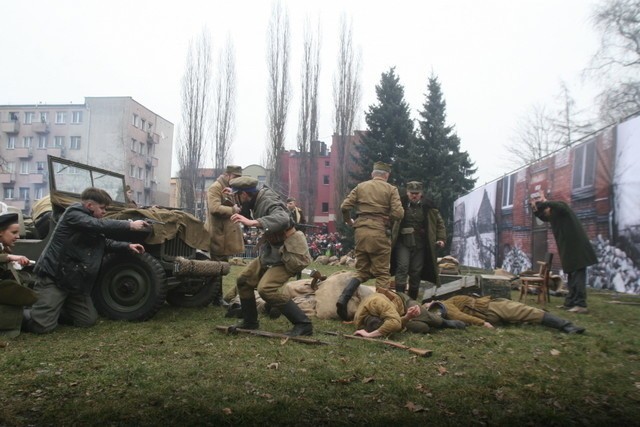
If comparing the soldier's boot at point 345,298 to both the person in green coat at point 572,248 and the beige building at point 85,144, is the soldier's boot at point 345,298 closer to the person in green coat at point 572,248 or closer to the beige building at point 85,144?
the person in green coat at point 572,248

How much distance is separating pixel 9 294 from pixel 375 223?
3273 mm

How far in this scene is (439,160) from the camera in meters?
17.5

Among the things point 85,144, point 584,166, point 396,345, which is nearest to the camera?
point 396,345

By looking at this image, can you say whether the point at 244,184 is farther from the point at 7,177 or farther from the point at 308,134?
the point at 308,134

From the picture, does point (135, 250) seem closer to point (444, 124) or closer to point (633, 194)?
point (633, 194)

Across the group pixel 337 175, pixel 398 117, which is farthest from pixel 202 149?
pixel 398 117

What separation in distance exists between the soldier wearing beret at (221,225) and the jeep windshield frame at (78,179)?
1.17 m

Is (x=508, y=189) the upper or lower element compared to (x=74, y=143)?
lower

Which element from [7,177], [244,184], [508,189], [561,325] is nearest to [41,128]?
[7,177]

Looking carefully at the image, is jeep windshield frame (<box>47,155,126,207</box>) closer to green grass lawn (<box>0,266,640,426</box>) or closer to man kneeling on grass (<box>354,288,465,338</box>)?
green grass lawn (<box>0,266,640,426</box>)

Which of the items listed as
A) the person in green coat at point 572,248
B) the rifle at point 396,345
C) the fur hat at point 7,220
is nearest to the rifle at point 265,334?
the rifle at point 396,345

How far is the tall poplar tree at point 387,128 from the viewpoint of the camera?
60.3ft

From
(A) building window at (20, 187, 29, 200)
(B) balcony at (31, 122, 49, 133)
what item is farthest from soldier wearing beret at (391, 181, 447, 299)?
(B) balcony at (31, 122, 49, 133)

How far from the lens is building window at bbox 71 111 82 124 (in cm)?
827
